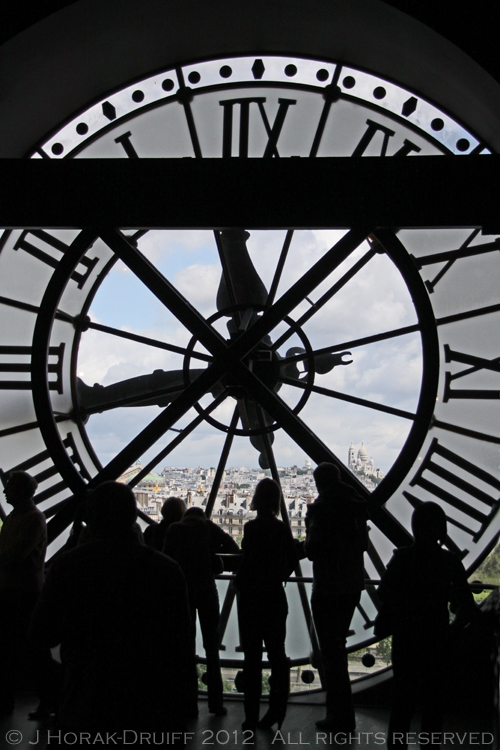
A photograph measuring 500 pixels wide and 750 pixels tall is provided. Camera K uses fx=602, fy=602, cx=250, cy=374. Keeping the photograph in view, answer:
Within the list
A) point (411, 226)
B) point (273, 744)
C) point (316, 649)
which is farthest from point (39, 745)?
point (411, 226)

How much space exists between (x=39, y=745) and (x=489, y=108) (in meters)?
3.28

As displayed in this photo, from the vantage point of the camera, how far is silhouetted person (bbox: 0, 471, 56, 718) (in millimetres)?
2590

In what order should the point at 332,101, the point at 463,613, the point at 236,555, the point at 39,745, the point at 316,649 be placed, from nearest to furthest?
1. the point at 463,613
2. the point at 39,745
3. the point at 236,555
4. the point at 316,649
5. the point at 332,101

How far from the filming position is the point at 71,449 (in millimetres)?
3955

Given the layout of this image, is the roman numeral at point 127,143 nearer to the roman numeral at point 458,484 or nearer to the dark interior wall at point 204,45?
the dark interior wall at point 204,45

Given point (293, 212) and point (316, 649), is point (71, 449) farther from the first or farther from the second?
point (293, 212)

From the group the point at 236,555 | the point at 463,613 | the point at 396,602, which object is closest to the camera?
the point at 396,602

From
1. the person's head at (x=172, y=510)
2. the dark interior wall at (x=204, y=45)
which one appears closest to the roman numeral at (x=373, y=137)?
the dark interior wall at (x=204, y=45)

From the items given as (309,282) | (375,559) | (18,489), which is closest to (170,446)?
(18,489)

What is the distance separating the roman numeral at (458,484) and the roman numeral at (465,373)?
316mm

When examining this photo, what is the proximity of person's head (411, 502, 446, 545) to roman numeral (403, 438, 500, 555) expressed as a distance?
5.63ft

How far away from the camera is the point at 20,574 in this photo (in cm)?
260

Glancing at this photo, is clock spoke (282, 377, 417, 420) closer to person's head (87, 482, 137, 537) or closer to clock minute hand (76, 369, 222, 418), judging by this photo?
clock minute hand (76, 369, 222, 418)

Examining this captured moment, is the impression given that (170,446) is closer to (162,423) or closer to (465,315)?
(162,423)
